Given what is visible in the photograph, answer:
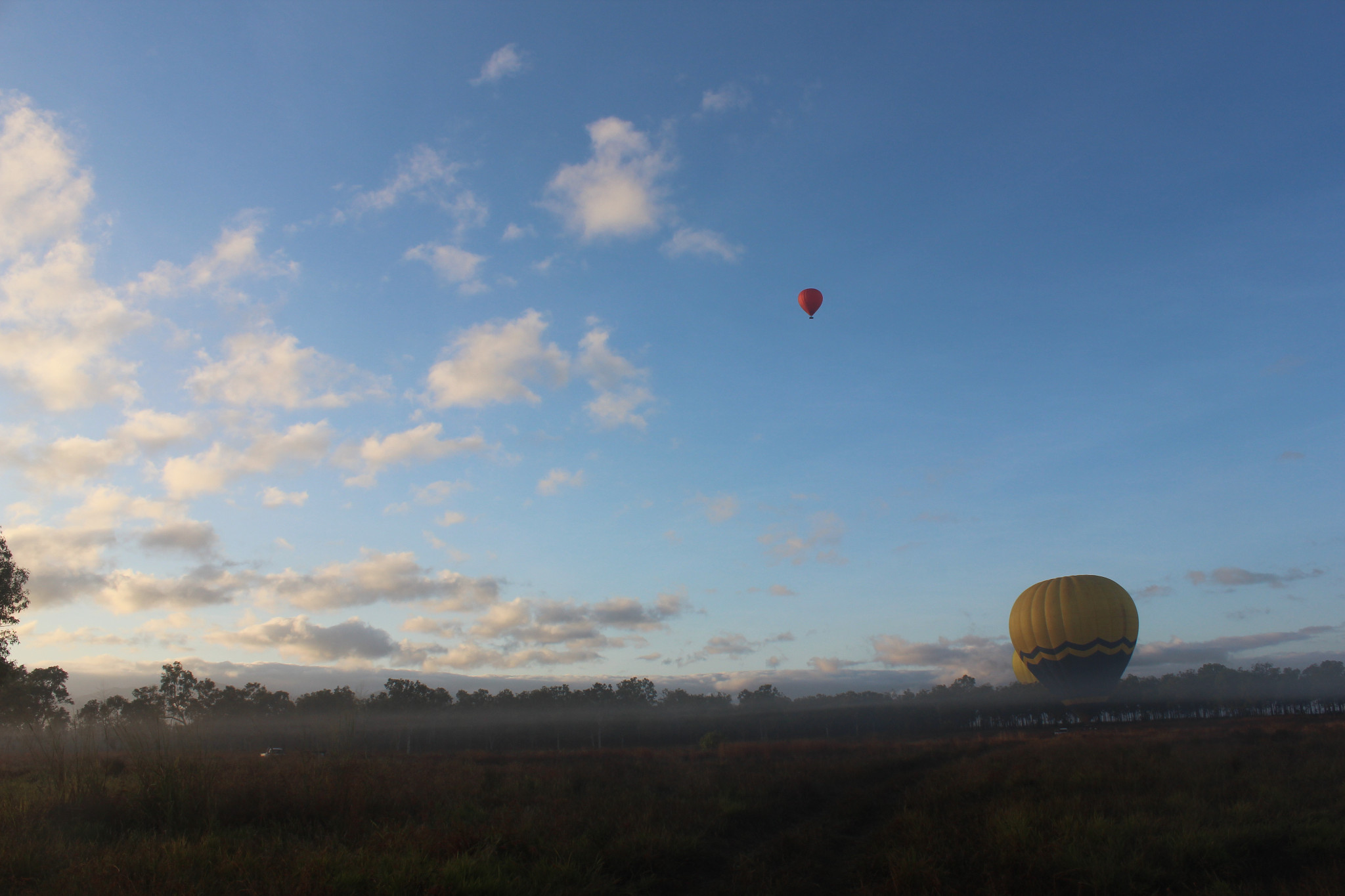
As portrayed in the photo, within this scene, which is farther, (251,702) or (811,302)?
(251,702)

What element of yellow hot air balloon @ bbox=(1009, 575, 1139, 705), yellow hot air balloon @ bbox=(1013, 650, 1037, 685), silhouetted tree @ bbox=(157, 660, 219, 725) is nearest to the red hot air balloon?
yellow hot air balloon @ bbox=(1009, 575, 1139, 705)

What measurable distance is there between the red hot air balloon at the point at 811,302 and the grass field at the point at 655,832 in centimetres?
2023

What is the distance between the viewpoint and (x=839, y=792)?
71.6 ft

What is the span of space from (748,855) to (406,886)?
668cm

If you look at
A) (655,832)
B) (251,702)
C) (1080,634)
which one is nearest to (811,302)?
(655,832)

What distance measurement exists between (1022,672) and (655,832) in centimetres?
5870

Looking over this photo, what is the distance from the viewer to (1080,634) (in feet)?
165

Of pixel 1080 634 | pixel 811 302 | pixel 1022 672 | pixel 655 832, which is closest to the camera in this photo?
pixel 655 832

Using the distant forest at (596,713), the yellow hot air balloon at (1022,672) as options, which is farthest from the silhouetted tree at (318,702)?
the yellow hot air balloon at (1022,672)

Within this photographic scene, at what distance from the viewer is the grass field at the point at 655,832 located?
9227mm

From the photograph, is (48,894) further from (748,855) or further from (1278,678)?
(1278,678)

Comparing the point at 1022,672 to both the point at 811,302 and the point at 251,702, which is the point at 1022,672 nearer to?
the point at 811,302

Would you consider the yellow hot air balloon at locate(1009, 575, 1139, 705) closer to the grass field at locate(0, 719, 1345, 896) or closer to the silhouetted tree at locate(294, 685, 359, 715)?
the grass field at locate(0, 719, 1345, 896)

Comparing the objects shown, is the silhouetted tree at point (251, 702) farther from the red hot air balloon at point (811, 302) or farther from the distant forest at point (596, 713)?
the red hot air balloon at point (811, 302)
